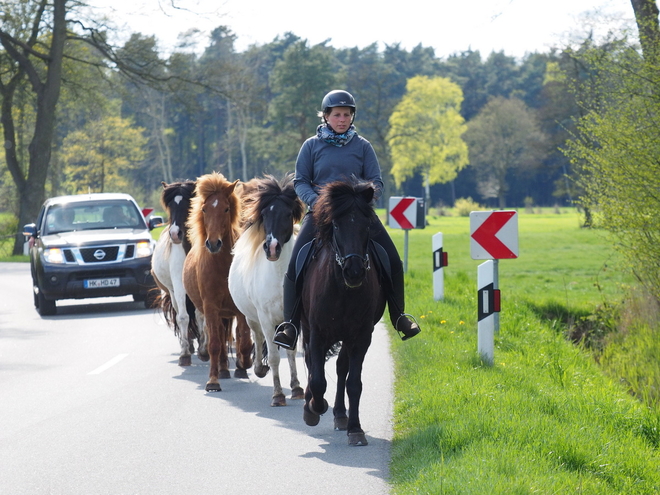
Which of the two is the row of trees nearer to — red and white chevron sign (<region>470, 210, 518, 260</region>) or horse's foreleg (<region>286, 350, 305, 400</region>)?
red and white chevron sign (<region>470, 210, 518, 260</region>)

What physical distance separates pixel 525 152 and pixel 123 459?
300 feet

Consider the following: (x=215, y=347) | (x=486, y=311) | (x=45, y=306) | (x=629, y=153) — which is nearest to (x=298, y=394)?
(x=215, y=347)

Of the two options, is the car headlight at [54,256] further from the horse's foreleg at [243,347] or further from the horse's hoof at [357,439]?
the horse's hoof at [357,439]

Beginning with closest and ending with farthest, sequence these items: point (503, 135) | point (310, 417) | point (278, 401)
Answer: point (310, 417) < point (278, 401) < point (503, 135)

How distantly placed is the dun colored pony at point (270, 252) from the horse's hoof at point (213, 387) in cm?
77

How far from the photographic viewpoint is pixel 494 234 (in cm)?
1107

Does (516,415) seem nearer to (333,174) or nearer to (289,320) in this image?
(289,320)

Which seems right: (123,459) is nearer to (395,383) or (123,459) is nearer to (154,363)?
(395,383)

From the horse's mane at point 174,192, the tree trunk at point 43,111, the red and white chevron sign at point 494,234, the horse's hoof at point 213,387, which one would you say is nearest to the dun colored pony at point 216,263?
the horse's hoof at point 213,387

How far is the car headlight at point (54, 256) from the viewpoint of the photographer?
16.3 m

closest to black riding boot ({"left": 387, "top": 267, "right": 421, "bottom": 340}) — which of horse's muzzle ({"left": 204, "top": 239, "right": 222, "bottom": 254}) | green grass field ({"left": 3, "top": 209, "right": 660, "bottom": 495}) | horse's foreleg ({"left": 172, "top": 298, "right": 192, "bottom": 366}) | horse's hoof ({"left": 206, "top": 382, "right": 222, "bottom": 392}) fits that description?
green grass field ({"left": 3, "top": 209, "right": 660, "bottom": 495})

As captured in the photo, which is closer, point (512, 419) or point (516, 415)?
point (512, 419)

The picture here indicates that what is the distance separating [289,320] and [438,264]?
7798 mm

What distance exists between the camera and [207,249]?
9734 mm
